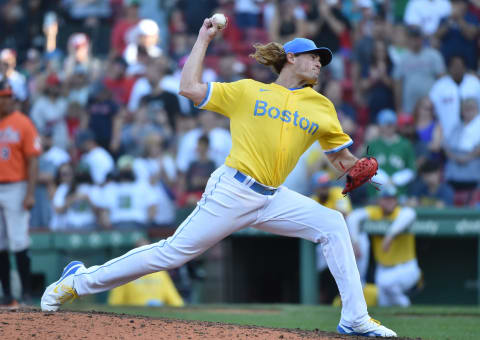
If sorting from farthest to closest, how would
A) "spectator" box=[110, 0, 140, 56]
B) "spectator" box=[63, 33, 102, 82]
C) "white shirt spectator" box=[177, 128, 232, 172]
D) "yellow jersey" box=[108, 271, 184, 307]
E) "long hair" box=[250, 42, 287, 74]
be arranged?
"spectator" box=[110, 0, 140, 56], "spectator" box=[63, 33, 102, 82], "white shirt spectator" box=[177, 128, 232, 172], "yellow jersey" box=[108, 271, 184, 307], "long hair" box=[250, 42, 287, 74]

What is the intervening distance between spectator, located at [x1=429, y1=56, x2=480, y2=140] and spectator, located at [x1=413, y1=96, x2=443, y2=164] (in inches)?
4.2

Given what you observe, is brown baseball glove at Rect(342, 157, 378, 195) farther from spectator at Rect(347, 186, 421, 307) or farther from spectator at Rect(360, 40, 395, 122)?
spectator at Rect(360, 40, 395, 122)

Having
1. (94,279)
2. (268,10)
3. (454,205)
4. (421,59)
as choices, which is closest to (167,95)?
A: (268,10)

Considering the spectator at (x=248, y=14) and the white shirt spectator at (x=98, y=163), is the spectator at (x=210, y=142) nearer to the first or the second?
the white shirt spectator at (x=98, y=163)

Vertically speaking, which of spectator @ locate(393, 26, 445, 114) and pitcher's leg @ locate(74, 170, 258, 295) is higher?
spectator @ locate(393, 26, 445, 114)

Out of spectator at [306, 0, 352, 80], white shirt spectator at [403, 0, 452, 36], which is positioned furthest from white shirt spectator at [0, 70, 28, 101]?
white shirt spectator at [403, 0, 452, 36]

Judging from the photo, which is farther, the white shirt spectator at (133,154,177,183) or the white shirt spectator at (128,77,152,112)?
the white shirt spectator at (128,77,152,112)

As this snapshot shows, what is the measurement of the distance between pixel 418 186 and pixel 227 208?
6160mm

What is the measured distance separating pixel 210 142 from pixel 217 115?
65cm

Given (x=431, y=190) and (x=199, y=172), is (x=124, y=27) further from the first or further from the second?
(x=431, y=190)

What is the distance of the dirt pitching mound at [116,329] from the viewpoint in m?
5.14

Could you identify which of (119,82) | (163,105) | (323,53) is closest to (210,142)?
(163,105)

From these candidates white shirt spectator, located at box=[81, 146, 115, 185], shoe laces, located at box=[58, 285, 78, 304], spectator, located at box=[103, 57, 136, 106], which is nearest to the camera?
shoe laces, located at box=[58, 285, 78, 304]

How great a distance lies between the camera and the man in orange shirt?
26.9ft
